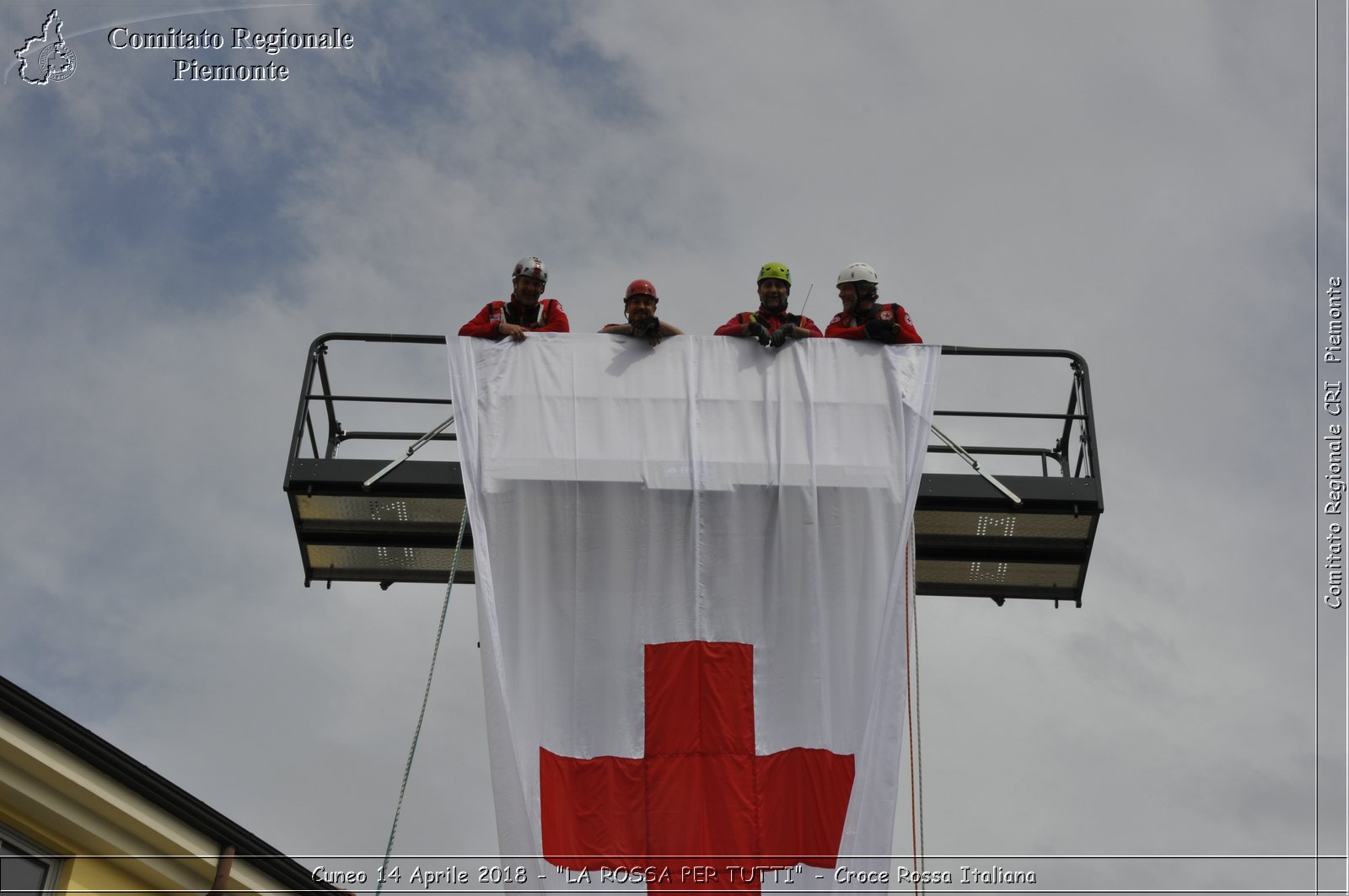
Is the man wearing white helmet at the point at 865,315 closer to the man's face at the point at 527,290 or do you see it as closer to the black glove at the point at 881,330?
the black glove at the point at 881,330

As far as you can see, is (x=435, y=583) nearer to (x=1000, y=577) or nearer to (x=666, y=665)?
(x=666, y=665)

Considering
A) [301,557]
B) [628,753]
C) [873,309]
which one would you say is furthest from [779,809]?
[301,557]

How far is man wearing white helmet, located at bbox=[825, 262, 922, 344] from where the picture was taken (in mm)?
11414

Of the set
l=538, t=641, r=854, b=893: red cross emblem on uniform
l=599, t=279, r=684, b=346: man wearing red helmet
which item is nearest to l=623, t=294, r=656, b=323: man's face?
l=599, t=279, r=684, b=346: man wearing red helmet

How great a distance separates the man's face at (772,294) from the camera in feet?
38.7

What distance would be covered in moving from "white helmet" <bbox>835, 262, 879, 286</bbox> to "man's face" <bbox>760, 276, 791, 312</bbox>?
51 cm

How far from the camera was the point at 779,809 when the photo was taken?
10086 mm

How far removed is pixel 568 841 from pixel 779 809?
143 centimetres

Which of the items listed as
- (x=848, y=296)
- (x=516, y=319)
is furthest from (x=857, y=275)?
(x=516, y=319)

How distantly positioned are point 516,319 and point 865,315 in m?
2.76

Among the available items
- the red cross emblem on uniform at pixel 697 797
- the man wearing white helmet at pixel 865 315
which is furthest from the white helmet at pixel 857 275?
the red cross emblem on uniform at pixel 697 797

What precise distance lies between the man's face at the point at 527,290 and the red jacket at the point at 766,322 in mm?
1502

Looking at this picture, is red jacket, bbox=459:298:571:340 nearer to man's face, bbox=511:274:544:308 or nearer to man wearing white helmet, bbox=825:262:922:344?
man's face, bbox=511:274:544:308

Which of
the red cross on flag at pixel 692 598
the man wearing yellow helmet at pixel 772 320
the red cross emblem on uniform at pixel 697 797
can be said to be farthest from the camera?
the man wearing yellow helmet at pixel 772 320
